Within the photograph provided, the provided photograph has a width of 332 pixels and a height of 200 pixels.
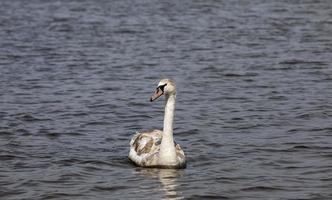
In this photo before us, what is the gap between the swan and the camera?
50.4 feet

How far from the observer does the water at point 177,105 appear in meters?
14.6

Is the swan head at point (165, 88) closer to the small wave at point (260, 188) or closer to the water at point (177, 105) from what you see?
the water at point (177, 105)

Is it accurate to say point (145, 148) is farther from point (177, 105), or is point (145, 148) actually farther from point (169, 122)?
point (177, 105)

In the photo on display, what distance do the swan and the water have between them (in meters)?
0.19

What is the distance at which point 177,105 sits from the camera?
21.2 m

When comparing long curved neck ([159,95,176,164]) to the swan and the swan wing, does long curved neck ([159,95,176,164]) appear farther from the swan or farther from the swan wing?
the swan wing

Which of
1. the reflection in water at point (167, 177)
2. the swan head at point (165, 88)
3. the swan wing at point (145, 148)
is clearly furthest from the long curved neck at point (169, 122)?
the reflection in water at point (167, 177)

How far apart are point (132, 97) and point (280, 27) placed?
532 inches

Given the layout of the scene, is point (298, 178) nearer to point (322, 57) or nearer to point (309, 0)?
point (322, 57)

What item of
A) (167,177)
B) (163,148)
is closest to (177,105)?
(163,148)

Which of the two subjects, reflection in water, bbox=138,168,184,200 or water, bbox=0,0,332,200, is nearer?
reflection in water, bbox=138,168,184,200

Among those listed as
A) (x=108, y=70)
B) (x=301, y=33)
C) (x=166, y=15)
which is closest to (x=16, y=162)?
(x=108, y=70)

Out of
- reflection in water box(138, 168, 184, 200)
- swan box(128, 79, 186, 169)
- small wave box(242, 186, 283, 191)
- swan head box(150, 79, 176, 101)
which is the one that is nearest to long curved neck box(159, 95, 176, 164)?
swan box(128, 79, 186, 169)

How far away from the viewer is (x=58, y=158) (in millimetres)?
16125
